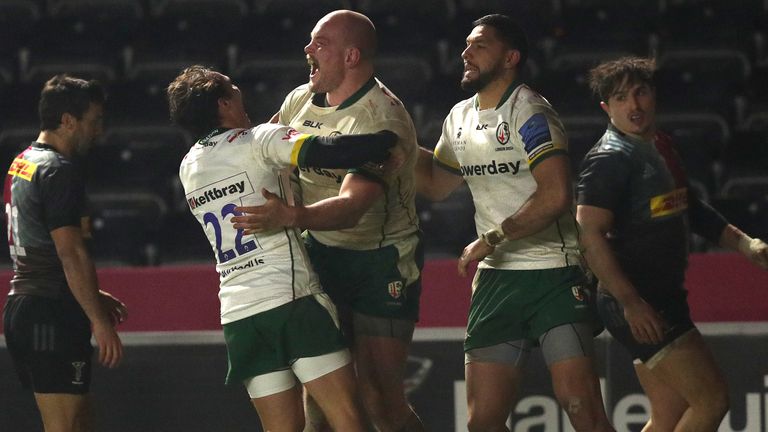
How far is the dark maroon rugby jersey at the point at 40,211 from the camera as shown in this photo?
16.1 ft

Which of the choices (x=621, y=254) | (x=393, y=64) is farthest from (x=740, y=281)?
(x=393, y=64)

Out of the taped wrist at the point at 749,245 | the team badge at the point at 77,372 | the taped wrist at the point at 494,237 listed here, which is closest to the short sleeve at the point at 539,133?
the taped wrist at the point at 494,237

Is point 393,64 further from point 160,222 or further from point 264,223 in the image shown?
point 264,223

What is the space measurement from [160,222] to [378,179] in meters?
3.48

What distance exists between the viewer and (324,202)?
14.2 ft

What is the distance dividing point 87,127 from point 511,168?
1726 millimetres

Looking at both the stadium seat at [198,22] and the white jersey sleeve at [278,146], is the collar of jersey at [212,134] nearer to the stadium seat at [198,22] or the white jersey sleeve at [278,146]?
the white jersey sleeve at [278,146]

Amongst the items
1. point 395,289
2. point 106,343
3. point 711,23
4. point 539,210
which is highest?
point 711,23

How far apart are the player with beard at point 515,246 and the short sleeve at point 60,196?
147cm

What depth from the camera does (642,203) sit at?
4.83m

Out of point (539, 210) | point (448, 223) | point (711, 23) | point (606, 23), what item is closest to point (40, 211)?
point (539, 210)

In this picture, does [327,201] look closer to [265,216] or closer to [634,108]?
[265,216]

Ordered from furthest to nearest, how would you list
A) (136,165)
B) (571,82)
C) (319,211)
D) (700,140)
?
(571,82) → (136,165) → (700,140) → (319,211)

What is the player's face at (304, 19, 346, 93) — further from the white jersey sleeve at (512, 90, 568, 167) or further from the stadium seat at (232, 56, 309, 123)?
the stadium seat at (232, 56, 309, 123)
